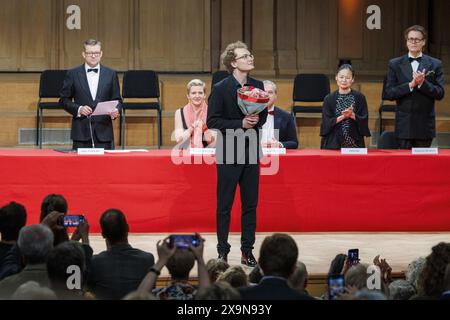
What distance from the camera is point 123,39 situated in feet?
37.6

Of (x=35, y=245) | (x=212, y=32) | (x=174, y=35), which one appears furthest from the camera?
(x=212, y=32)

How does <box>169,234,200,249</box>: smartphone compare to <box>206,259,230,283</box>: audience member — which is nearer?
<box>169,234,200,249</box>: smartphone

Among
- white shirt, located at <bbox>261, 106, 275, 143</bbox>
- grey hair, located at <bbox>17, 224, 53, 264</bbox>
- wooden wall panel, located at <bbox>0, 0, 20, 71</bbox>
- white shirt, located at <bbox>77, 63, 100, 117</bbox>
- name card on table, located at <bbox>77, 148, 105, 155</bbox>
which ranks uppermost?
wooden wall panel, located at <bbox>0, 0, 20, 71</bbox>

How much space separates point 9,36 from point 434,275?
8506 millimetres

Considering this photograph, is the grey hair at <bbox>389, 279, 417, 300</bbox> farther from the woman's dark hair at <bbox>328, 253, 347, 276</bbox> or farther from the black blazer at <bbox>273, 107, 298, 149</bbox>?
the black blazer at <bbox>273, 107, 298, 149</bbox>

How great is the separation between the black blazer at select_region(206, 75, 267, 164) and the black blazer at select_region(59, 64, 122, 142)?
5.27 ft

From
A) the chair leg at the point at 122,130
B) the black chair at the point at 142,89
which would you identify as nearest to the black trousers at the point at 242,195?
the chair leg at the point at 122,130

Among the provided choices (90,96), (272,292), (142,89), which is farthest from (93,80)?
(272,292)

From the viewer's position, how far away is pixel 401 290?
4.18 meters

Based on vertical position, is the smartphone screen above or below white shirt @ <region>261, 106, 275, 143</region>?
below

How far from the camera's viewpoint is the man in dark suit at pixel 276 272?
3.47 meters

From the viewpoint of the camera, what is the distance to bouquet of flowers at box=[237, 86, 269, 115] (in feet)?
18.4

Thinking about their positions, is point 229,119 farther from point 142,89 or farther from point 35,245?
point 142,89

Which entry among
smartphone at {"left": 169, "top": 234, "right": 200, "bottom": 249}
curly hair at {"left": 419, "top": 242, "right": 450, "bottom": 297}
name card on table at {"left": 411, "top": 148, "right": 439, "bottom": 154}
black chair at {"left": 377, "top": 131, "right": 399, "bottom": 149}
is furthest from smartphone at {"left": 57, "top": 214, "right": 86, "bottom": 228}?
black chair at {"left": 377, "top": 131, "right": 399, "bottom": 149}
